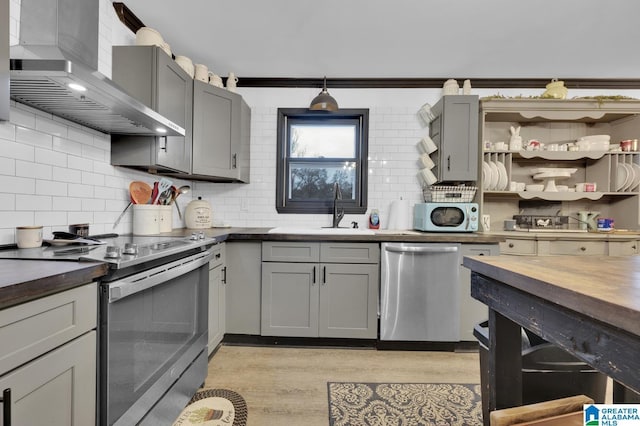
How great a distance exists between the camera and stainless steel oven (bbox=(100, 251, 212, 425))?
1106mm

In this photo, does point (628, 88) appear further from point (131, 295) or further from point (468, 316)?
point (131, 295)

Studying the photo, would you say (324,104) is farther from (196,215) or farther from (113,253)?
(113,253)

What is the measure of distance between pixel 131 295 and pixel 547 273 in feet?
4.85

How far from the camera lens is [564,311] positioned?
0.69 meters

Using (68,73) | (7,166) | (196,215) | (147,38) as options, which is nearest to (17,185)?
(7,166)

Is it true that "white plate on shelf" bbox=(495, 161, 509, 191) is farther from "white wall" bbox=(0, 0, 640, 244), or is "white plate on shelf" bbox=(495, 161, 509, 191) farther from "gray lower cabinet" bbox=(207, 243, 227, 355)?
"gray lower cabinet" bbox=(207, 243, 227, 355)

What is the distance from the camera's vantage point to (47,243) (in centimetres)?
149

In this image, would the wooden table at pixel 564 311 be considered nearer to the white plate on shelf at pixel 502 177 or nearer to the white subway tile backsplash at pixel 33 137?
the white plate on shelf at pixel 502 177

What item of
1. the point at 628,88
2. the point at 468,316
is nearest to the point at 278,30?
the point at 468,316

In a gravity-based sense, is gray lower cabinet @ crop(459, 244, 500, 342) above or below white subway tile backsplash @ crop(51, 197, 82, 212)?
below

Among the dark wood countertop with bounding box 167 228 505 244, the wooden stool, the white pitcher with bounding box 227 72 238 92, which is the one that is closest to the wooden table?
the wooden stool

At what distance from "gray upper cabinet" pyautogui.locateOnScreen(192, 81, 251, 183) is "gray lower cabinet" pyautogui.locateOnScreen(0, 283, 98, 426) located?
5.55ft

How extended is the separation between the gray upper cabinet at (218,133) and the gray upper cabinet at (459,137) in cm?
193

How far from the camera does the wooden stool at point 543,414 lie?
0.81m
